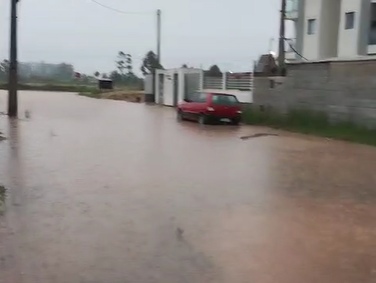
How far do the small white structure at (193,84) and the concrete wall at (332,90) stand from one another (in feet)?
11.8

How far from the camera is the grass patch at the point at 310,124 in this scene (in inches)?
834

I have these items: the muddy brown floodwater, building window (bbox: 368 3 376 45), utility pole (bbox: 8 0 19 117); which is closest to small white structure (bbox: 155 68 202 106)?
building window (bbox: 368 3 376 45)

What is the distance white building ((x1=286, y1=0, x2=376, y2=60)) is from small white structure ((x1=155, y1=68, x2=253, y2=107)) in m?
6.52

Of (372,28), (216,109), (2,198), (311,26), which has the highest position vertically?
(311,26)

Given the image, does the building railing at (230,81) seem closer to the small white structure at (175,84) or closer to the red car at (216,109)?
the small white structure at (175,84)

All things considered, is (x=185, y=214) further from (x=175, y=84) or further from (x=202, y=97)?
(x=175, y=84)

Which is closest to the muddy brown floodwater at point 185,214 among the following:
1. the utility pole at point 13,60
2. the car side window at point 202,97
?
the car side window at point 202,97

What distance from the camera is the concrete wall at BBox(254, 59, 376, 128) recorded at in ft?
71.5

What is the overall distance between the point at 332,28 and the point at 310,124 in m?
19.7

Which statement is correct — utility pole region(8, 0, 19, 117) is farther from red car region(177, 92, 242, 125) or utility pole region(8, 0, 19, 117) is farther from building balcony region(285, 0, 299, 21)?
building balcony region(285, 0, 299, 21)

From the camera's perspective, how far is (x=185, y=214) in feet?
29.1

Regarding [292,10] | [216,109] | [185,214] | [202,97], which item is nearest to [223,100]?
[216,109]

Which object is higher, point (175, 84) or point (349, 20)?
point (349, 20)

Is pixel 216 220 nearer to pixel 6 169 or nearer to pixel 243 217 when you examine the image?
pixel 243 217
